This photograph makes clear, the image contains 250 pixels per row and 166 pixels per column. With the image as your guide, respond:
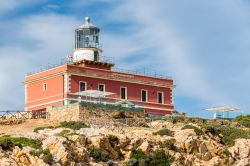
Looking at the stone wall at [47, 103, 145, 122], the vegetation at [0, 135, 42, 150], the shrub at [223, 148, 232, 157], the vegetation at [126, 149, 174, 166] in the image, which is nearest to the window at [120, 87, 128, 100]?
the stone wall at [47, 103, 145, 122]

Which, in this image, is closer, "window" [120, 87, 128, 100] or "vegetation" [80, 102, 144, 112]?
"vegetation" [80, 102, 144, 112]

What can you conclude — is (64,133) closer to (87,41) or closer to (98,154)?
(98,154)

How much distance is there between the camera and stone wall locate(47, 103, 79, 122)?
47000 millimetres

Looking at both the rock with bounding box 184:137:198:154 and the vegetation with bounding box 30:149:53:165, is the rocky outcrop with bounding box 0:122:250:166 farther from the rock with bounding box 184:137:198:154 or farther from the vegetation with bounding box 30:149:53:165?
the vegetation with bounding box 30:149:53:165

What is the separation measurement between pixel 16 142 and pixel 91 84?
15.3 meters

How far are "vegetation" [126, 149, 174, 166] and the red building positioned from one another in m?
9.24

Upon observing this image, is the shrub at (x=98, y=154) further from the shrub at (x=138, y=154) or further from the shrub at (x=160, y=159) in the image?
the shrub at (x=160, y=159)

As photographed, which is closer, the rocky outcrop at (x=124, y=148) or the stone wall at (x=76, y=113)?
the rocky outcrop at (x=124, y=148)

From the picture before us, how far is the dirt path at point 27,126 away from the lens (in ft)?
144

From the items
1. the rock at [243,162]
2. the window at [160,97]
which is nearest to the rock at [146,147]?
the rock at [243,162]

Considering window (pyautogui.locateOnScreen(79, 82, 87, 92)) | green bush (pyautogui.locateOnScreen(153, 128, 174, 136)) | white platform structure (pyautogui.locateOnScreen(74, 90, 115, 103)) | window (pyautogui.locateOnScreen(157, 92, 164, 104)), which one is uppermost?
window (pyautogui.locateOnScreen(79, 82, 87, 92))

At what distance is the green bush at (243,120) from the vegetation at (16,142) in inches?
890

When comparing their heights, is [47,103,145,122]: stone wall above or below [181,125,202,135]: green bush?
above

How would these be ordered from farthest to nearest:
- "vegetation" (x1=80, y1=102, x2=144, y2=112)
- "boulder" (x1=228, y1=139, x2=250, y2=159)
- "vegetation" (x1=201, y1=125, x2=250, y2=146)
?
"vegetation" (x1=201, y1=125, x2=250, y2=146) → "vegetation" (x1=80, y1=102, x2=144, y2=112) → "boulder" (x1=228, y1=139, x2=250, y2=159)
